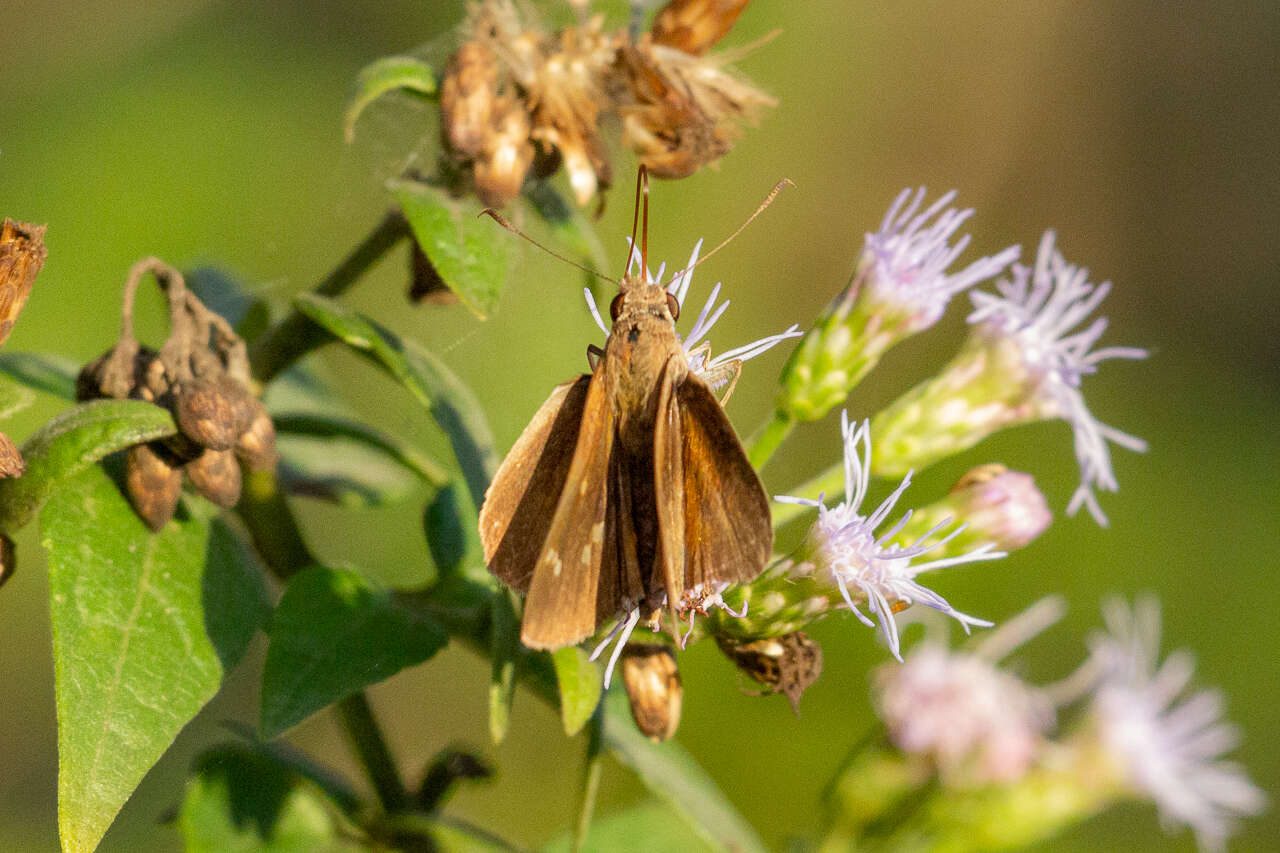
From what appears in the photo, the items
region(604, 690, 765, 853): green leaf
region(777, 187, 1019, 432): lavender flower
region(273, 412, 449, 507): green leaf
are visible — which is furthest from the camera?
region(273, 412, 449, 507): green leaf

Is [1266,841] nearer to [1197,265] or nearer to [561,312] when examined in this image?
[1197,265]

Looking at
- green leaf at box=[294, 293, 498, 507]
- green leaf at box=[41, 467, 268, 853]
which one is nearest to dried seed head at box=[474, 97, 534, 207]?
green leaf at box=[294, 293, 498, 507]

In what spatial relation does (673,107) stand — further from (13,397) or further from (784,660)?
(13,397)

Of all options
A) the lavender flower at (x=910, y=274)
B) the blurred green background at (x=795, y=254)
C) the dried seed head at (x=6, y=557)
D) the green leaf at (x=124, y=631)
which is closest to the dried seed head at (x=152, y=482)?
the green leaf at (x=124, y=631)

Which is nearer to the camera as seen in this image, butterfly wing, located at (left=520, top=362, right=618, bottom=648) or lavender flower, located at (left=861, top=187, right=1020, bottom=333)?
butterfly wing, located at (left=520, top=362, right=618, bottom=648)

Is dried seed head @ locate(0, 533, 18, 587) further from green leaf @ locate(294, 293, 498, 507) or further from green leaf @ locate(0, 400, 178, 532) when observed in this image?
green leaf @ locate(294, 293, 498, 507)

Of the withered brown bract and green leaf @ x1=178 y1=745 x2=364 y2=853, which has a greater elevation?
the withered brown bract

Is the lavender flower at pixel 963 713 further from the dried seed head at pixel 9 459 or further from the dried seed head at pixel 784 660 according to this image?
the dried seed head at pixel 9 459

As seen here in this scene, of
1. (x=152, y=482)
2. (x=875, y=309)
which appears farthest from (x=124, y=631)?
(x=875, y=309)
